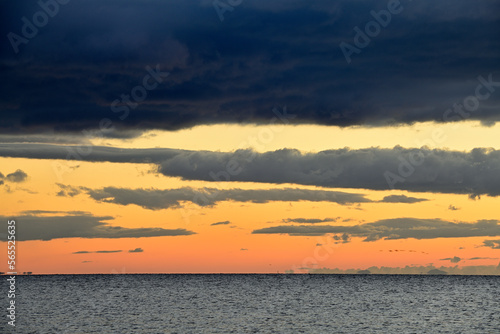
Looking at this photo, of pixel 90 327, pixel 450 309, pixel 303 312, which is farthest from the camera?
pixel 450 309

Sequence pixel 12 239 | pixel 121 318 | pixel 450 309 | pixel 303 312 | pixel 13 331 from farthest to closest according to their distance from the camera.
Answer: pixel 450 309 → pixel 303 312 → pixel 121 318 → pixel 13 331 → pixel 12 239

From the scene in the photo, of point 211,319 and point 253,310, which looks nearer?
point 211,319

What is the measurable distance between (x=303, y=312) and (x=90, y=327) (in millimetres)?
45755

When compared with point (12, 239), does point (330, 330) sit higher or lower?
lower

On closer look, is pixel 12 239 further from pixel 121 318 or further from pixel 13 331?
pixel 121 318

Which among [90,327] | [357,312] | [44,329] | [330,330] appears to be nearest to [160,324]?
[90,327]

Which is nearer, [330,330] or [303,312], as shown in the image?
[330,330]

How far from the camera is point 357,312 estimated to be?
126m

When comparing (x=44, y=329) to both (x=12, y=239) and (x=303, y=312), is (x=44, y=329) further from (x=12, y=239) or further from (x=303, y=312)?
(x=303, y=312)

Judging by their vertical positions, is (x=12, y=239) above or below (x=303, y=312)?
above

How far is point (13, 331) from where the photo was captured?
8744cm

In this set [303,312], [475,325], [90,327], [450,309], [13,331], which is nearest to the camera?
[13,331]

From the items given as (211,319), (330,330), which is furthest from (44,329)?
(330,330)

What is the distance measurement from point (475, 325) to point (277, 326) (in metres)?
33.2
